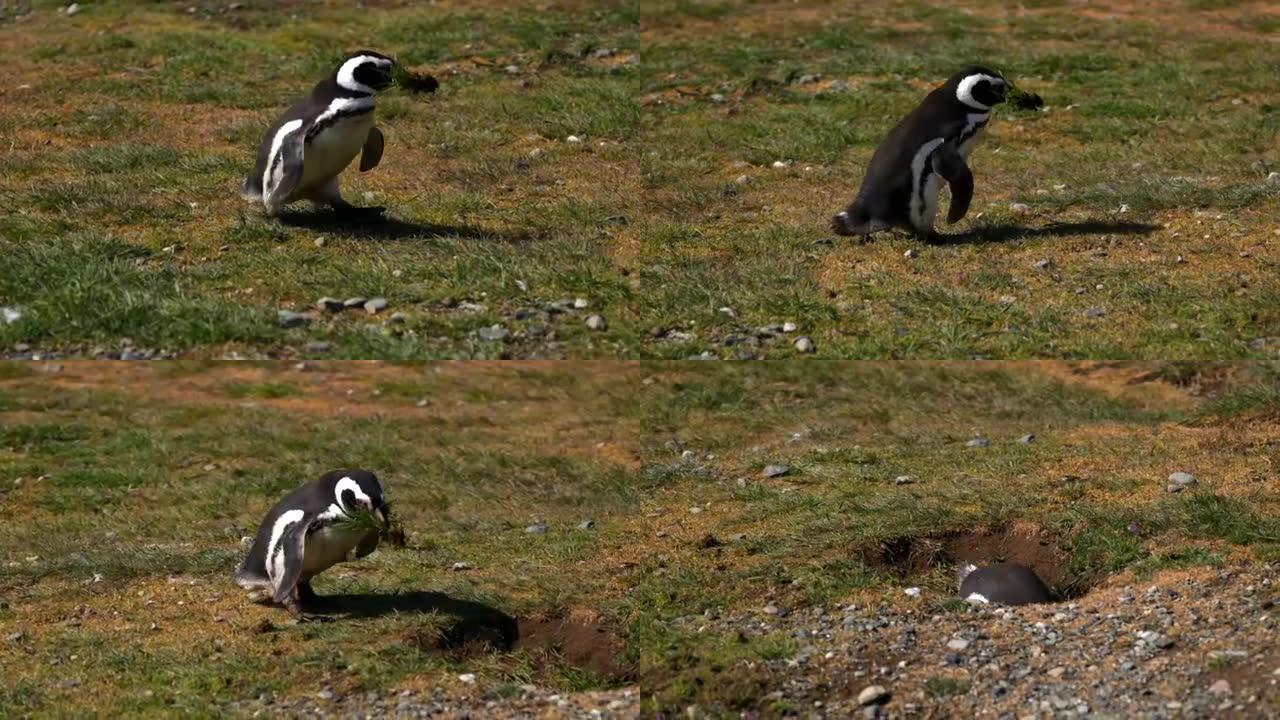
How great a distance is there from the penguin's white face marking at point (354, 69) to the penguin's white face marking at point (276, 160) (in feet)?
1.20

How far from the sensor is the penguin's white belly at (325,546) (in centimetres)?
878

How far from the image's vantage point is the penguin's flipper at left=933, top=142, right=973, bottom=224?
1088 cm

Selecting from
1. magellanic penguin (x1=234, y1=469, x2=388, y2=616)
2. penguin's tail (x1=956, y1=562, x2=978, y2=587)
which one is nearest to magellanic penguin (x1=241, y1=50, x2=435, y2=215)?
magellanic penguin (x1=234, y1=469, x2=388, y2=616)

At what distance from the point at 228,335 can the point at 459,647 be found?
216cm

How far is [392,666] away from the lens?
8148 mm

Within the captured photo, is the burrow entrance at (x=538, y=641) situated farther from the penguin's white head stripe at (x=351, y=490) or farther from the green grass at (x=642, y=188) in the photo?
the green grass at (x=642, y=188)

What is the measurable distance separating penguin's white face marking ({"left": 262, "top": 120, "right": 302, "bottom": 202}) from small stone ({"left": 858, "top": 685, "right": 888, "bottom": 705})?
508 cm

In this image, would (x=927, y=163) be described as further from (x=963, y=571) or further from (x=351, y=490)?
(x=351, y=490)

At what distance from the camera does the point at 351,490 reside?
28.9 feet

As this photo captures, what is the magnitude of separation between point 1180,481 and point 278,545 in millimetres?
5163

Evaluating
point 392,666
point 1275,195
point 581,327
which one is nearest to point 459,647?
point 392,666

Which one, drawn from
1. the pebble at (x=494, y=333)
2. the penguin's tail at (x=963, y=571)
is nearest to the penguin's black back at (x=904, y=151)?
the penguin's tail at (x=963, y=571)

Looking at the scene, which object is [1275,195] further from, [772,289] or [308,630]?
[308,630]

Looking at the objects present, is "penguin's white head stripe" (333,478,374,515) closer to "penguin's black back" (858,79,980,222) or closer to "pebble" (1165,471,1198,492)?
"penguin's black back" (858,79,980,222)
